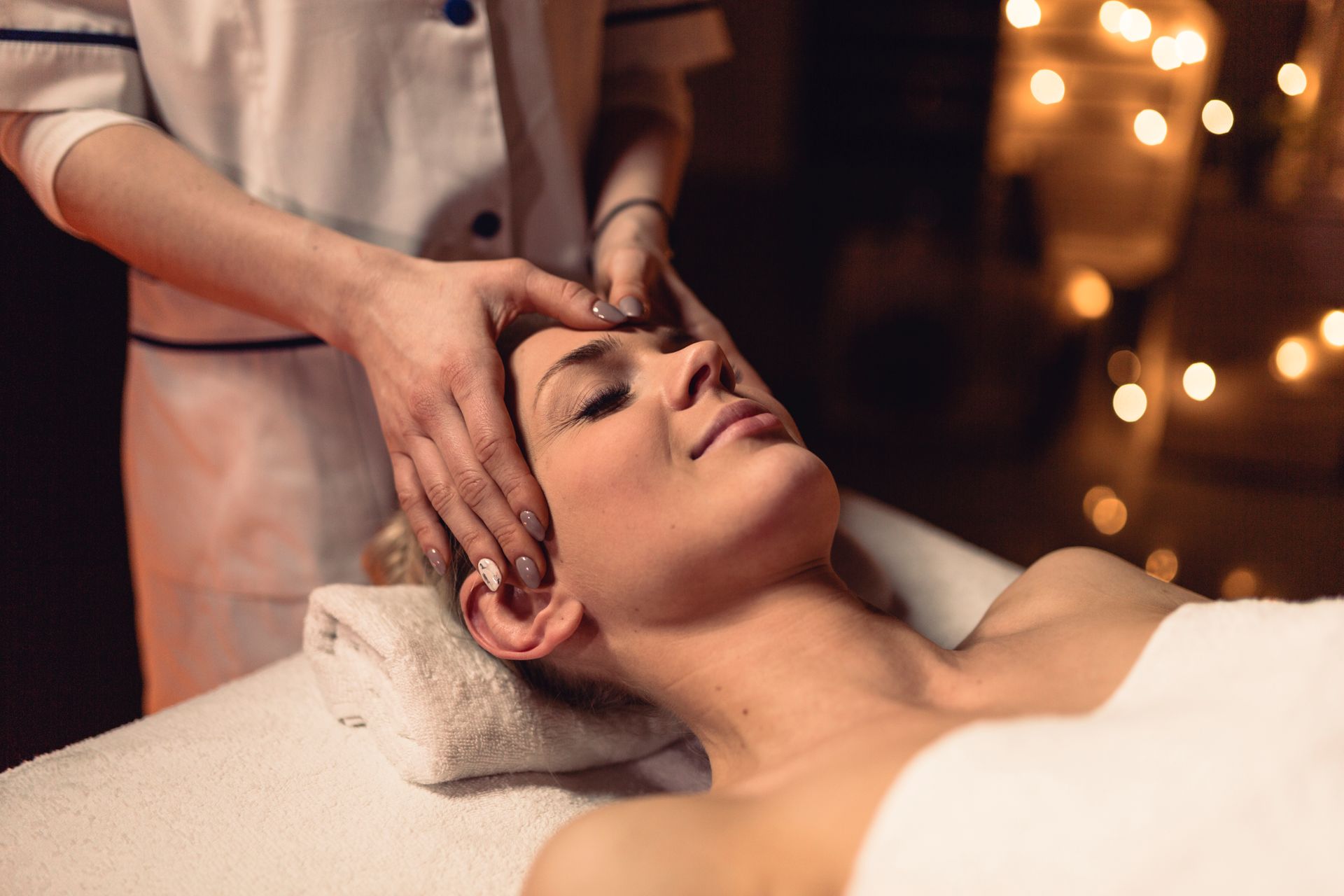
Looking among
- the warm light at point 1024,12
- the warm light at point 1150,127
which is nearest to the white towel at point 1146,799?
the warm light at point 1024,12

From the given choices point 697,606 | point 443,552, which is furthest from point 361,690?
point 697,606

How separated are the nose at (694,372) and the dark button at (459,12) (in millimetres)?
487

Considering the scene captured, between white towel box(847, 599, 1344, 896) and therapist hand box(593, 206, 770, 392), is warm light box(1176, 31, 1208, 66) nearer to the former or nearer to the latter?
therapist hand box(593, 206, 770, 392)

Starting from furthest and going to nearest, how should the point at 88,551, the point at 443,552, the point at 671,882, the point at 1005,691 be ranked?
the point at 88,551, the point at 443,552, the point at 1005,691, the point at 671,882

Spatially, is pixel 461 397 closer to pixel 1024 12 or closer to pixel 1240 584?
pixel 1240 584

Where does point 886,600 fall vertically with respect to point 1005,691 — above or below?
below

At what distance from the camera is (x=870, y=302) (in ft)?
9.73

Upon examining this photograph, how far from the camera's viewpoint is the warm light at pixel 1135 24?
8.82 ft

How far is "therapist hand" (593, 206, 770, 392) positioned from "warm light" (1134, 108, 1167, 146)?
238cm

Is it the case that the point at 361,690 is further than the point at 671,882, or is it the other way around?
the point at 361,690

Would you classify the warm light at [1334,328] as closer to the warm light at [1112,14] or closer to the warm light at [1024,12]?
the warm light at [1112,14]

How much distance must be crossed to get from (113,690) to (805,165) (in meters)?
3.49

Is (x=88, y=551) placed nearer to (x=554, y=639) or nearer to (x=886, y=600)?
(x=554, y=639)

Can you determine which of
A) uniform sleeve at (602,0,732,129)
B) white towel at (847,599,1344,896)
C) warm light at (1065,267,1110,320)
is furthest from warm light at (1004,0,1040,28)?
white towel at (847,599,1344,896)
